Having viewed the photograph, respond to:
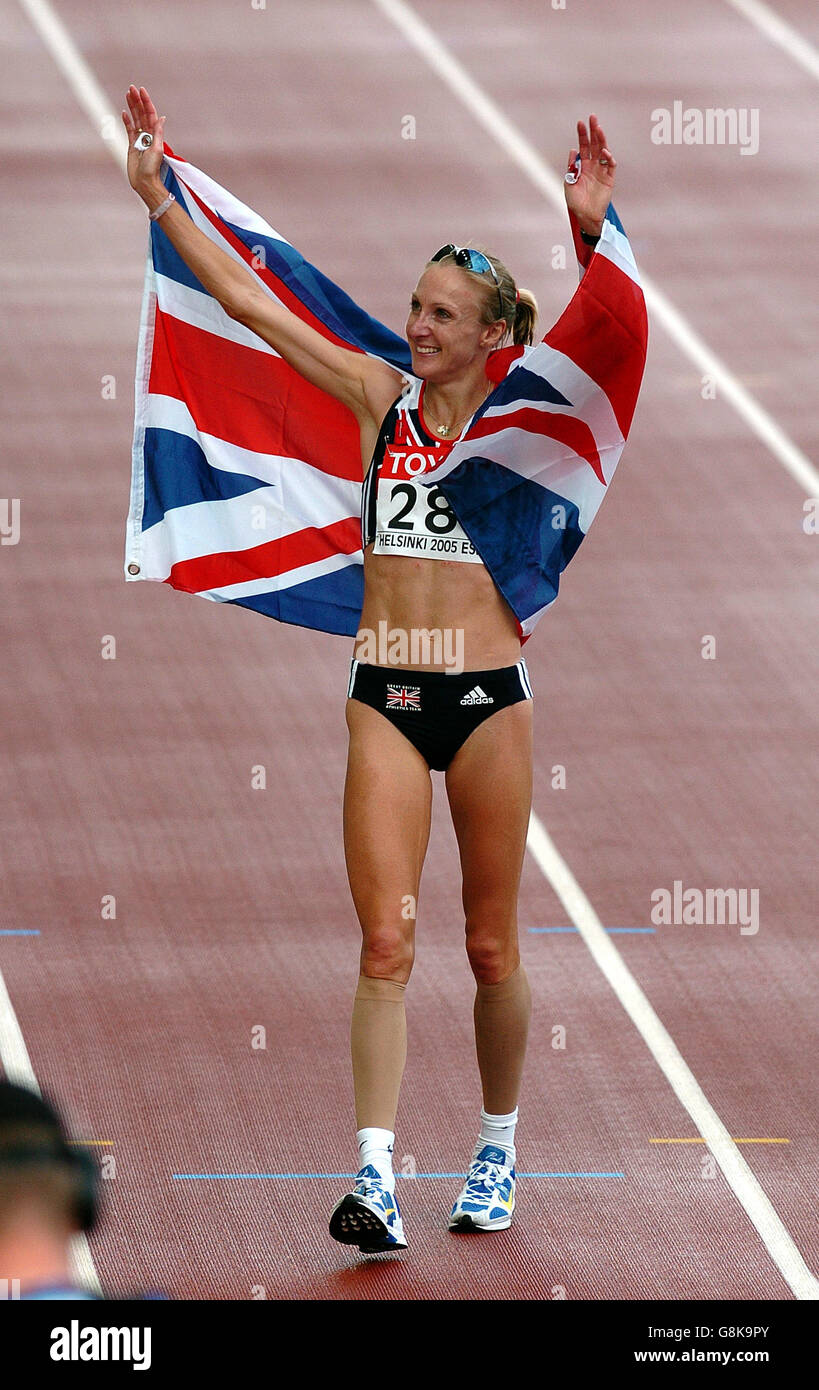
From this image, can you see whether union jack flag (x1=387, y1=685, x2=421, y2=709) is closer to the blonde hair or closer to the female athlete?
the female athlete

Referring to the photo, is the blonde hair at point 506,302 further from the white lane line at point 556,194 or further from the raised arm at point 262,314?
the white lane line at point 556,194

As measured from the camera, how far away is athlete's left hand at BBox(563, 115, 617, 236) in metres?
5.11

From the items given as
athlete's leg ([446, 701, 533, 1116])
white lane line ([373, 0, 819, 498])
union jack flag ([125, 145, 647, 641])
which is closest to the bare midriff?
athlete's leg ([446, 701, 533, 1116])

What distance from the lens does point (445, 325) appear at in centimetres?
535

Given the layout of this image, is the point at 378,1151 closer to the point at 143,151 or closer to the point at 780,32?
the point at 143,151

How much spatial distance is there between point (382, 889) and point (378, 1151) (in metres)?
0.61

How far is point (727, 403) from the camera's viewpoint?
42.5ft

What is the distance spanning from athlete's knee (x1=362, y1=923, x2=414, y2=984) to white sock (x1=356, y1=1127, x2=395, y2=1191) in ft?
1.20

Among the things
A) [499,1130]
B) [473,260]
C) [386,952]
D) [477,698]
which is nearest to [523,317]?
[473,260]

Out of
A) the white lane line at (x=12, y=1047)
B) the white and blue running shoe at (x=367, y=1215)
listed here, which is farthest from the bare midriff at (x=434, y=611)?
the white lane line at (x=12, y=1047)

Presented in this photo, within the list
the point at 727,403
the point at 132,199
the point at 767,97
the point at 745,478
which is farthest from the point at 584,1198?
the point at 767,97

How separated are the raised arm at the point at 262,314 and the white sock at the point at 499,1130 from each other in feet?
5.92

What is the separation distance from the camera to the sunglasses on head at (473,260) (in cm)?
540
